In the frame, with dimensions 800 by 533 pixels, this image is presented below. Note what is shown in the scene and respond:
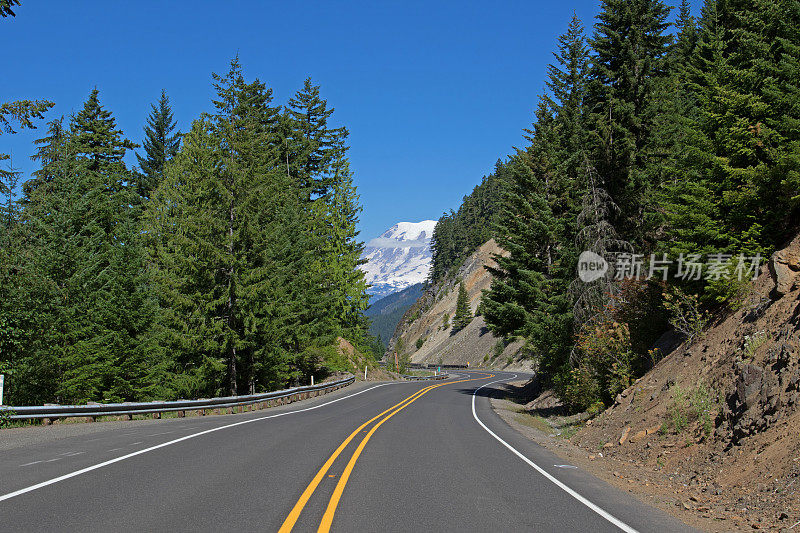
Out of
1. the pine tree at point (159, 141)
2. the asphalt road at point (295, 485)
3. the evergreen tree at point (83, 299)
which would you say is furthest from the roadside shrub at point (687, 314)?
the pine tree at point (159, 141)

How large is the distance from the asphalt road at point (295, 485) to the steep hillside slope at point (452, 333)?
65610 mm

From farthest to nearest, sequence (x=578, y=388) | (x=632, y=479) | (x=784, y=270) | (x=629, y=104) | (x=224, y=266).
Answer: (x=224, y=266) < (x=629, y=104) < (x=578, y=388) < (x=784, y=270) < (x=632, y=479)

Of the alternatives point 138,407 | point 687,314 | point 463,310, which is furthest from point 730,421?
point 463,310

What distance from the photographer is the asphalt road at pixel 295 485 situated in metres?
5.96

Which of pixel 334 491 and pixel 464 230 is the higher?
pixel 464 230

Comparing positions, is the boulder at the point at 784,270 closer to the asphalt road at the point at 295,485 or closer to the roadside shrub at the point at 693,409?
the roadside shrub at the point at 693,409

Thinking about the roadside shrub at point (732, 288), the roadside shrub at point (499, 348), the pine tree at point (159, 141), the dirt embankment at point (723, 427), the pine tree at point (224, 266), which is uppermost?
the pine tree at point (159, 141)

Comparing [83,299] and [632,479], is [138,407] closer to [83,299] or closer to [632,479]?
[83,299]

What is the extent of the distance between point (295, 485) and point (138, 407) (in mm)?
10961

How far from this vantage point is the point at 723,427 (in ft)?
31.7

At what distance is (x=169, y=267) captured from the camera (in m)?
26.1

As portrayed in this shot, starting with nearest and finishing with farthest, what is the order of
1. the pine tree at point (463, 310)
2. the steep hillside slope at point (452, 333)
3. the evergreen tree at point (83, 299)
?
the evergreen tree at point (83, 299), the steep hillside slope at point (452, 333), the pine tree at point (463, 310)

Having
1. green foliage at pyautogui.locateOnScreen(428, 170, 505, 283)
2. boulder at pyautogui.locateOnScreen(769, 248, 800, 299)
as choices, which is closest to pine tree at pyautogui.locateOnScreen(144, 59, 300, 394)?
boulder at pyautogui.locateOnScreen(769, 248, 800, 299)

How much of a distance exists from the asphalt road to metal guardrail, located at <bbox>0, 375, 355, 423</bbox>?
29.3 inches
